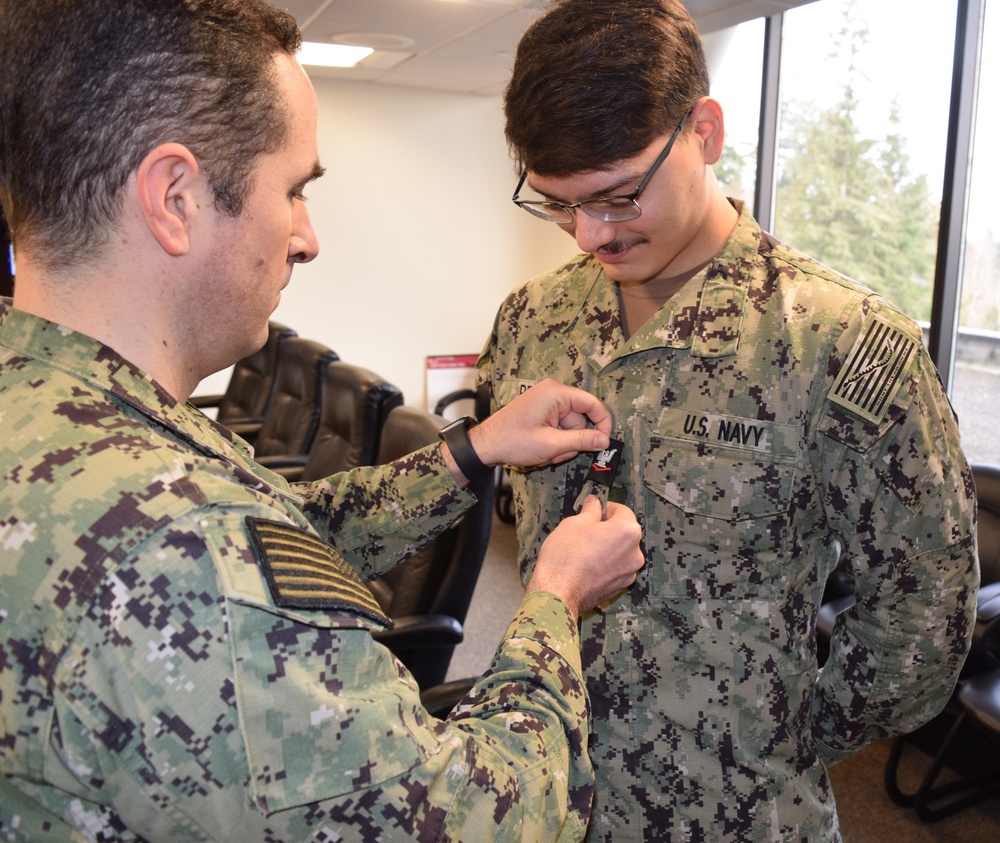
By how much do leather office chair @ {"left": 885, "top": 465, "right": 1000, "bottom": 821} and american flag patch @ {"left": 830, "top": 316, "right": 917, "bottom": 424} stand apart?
Answer: 154 centimetres

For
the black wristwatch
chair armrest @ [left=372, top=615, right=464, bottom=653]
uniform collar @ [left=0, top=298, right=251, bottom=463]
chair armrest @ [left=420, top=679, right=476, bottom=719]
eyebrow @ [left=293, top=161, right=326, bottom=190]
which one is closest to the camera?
uniform collar @ [left=0, top=298, right=251, bottom=463]

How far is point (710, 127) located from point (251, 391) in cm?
371

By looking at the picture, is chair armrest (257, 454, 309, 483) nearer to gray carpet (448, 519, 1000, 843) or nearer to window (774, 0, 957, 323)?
gray carpet (448, 519, 1000, 843)

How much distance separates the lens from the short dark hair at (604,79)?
3.71ft

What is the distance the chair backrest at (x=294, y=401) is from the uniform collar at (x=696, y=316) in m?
2.44

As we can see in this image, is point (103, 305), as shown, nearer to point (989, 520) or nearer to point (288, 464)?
point (989, 520)

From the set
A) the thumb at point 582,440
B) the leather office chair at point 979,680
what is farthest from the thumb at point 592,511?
the leather office chair at point 979,680

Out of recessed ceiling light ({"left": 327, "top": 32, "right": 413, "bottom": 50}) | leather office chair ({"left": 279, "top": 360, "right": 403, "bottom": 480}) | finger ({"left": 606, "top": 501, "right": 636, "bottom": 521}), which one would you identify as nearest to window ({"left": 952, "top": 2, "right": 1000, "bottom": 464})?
leather office chair ({"left": 279, "top": 360, "right": 403, "bottom": 480})

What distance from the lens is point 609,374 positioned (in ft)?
4.45

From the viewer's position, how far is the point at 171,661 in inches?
24.8

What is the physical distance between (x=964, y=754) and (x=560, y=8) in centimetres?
287

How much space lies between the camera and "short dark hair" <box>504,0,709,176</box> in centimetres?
113

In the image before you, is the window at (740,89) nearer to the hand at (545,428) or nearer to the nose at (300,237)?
the hand at (545,428)

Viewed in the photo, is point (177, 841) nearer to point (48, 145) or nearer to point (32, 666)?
point (32, 666)
